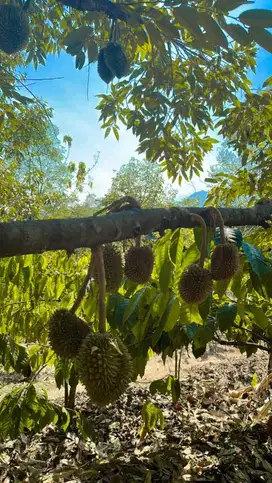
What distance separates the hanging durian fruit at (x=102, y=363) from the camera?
3.03 feet

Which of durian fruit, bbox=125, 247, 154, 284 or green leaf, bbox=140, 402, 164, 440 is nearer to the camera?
durian fruit, bbox=125, 247, 154, 284

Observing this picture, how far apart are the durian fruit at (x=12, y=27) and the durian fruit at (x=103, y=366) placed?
2.02m

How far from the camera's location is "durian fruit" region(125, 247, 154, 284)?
3.93ft

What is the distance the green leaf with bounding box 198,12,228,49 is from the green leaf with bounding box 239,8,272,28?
0.27 feet

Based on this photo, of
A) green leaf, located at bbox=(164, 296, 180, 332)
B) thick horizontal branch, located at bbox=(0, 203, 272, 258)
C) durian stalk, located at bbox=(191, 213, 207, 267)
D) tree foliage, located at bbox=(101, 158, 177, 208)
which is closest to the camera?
thick horizontal branch, located at bbox=(0, 203, 272, 258)

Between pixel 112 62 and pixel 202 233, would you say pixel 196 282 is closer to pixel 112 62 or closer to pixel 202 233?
pixel 202 233

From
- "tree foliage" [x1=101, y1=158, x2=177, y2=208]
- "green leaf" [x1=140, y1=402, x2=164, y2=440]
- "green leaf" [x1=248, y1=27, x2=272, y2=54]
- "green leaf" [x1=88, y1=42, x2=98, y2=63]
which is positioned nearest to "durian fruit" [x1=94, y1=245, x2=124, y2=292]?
"green leaf" [x1=248, y1=27, x2=272, y2=54]

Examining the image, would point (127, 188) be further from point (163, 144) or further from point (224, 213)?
point (224, 213)

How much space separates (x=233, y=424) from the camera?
9.74 feet

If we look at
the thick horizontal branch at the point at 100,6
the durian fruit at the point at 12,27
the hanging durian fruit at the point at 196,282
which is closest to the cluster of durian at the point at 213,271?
the hanging durian fruit at the point at 196,282

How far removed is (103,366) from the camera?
94cm

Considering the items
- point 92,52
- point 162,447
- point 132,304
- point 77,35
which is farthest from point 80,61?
point 162,447

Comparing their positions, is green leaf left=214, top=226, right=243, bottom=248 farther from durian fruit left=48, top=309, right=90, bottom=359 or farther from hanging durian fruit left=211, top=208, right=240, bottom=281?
durian fruit left=48, top=309, right=90, bottom=359

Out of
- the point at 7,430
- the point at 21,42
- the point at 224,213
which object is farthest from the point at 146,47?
the point at 7,430
